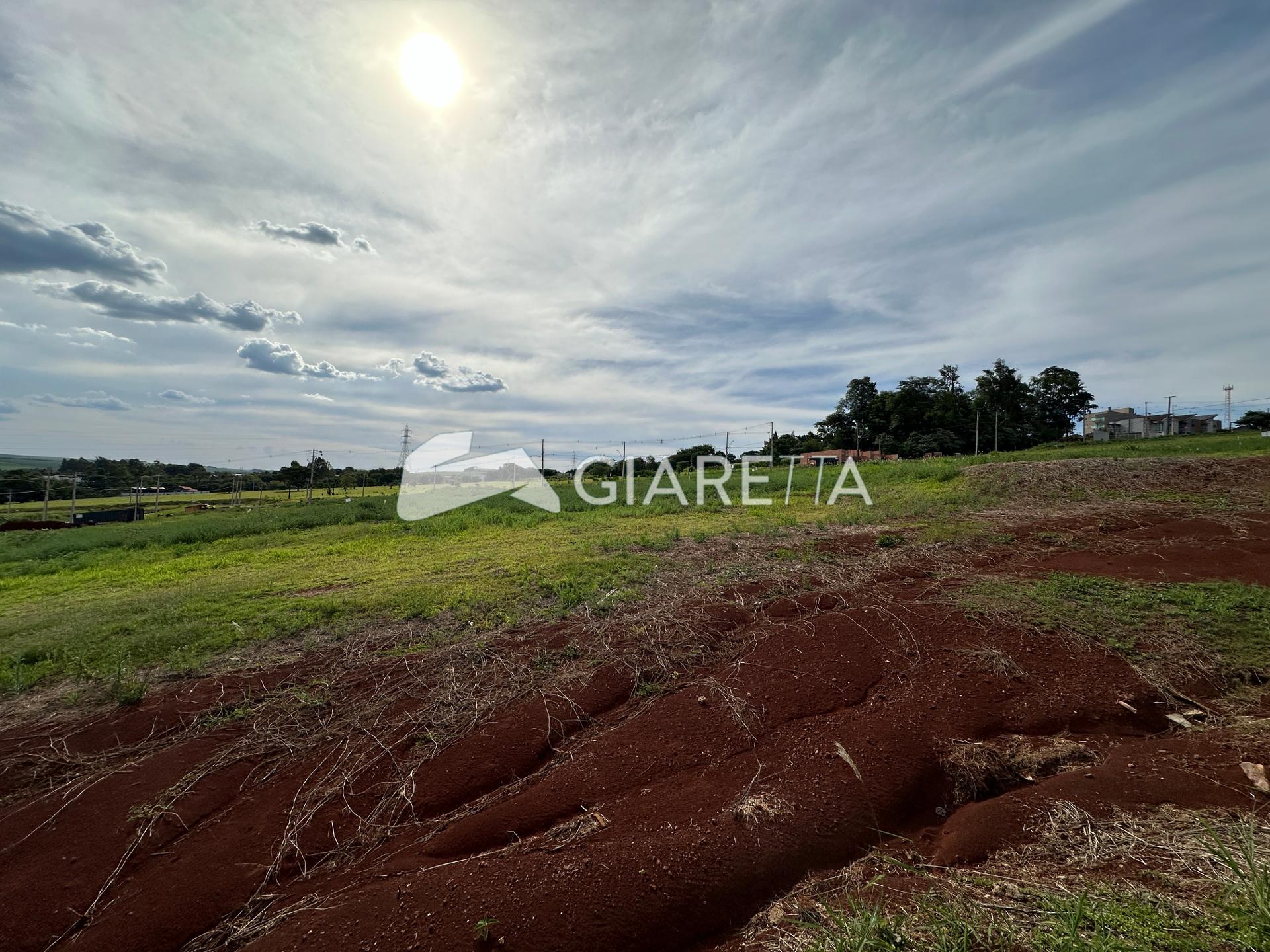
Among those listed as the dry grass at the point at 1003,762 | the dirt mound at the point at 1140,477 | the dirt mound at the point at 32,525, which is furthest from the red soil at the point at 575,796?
the dirt mound at the point at 32,525

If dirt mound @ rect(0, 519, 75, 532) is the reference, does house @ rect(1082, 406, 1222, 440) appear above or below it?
above

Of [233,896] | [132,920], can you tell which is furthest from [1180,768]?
[132,920]

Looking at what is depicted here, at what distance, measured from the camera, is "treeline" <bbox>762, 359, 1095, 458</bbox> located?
54188 millimetres

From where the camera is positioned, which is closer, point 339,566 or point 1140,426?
point 339,566

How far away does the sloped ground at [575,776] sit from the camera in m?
2.22

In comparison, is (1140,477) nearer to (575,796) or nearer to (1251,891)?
(1251,891)

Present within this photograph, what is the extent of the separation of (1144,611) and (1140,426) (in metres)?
85.8

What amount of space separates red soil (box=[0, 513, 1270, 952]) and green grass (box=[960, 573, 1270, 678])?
0.59m

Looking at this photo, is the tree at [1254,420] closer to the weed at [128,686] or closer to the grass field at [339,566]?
the grass field at [339,566]

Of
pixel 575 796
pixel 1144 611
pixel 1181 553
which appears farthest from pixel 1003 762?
pixel 1181 553

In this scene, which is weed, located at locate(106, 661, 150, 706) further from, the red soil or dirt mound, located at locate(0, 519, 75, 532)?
dirt mound, located at locate(0, 519, 75, 532)

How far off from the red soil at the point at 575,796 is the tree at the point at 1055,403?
6911 cm

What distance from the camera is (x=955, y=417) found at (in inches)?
2188

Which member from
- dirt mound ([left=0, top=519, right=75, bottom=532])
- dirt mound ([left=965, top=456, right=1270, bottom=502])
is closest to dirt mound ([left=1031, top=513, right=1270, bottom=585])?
dirt mound ([left=965, top=456, right=1270, bottom=502])
